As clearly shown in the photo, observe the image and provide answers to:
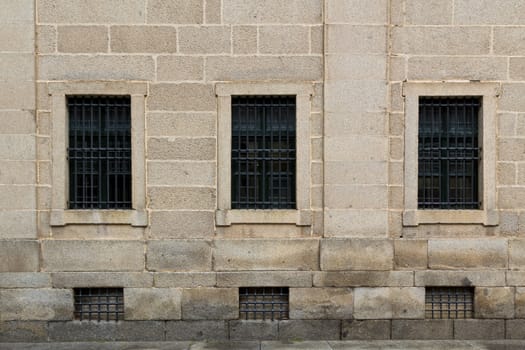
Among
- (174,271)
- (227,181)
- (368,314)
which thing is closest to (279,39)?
(227,181)

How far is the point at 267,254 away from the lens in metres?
8.19

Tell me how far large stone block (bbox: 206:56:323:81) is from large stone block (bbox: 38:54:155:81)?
1.32 meters

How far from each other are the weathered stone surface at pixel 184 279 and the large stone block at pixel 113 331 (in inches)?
25.9

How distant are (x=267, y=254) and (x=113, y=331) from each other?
2.81 m

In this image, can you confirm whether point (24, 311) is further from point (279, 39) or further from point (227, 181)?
point (279, 39)

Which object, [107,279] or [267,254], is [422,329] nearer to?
[267,254]

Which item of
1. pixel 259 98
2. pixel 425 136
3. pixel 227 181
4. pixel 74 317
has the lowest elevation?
pixel 74 317

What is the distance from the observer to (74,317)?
8.22 meters

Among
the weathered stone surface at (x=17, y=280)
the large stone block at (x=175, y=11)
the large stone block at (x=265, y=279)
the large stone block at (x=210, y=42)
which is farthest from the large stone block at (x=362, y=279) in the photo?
the large stone block at (x=175, y=11)

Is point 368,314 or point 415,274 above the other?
point 415,274

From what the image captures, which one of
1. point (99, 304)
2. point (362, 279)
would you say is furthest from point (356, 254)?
point (99, 304)

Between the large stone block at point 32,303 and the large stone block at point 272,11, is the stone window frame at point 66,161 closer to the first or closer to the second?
the large stone block at point 32,303

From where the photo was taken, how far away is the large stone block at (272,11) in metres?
8.16

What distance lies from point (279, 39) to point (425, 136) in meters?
2.92
